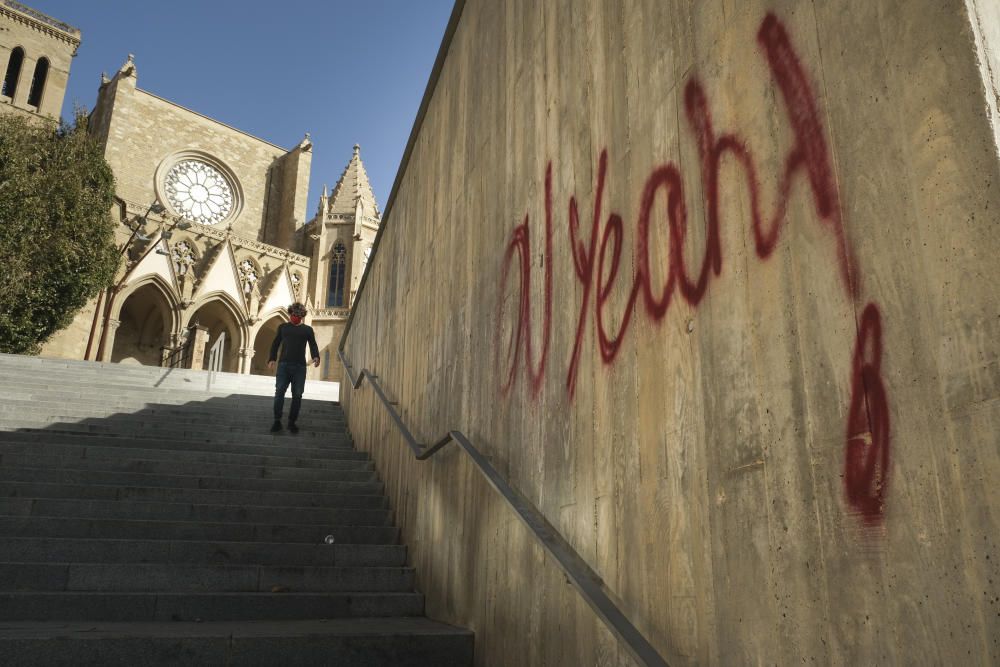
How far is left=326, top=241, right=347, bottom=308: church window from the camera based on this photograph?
34688mm

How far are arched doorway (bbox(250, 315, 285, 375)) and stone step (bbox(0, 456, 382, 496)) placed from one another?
2598cm

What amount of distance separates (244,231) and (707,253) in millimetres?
36267

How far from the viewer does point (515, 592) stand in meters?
3.02

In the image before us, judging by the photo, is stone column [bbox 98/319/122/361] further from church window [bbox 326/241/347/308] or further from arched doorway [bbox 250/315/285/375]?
church window [bbox 326/241/347/308]

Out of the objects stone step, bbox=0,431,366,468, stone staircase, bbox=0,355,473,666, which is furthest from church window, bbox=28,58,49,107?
stone step, bbox=0,431,366,468

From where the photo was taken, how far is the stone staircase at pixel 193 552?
10.9ft

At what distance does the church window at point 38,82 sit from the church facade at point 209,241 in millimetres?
1131

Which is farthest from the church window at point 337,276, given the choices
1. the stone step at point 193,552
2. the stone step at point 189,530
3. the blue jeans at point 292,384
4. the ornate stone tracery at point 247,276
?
the stone step at point 193,552

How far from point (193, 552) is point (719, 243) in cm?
412

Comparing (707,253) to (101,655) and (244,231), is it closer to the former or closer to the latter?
(101,655)

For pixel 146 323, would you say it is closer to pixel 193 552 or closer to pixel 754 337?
pixel 193 552

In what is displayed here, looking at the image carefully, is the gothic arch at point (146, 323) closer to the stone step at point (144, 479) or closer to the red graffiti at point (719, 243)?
the stone step at point (144, 479)

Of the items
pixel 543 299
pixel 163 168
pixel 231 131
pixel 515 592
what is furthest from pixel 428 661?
pixel 231 131

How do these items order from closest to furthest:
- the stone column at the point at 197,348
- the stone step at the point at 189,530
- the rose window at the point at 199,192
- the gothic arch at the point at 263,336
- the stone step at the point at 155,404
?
the stone step at the point at 189,530
the stone step at the point at 155,404
the stone column at the point at 197,348
the gothic arch at the point at 263,336
the rose window at the point at 199,192
